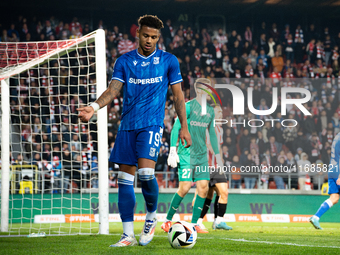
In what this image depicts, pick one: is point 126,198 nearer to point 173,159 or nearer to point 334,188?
point 173,159

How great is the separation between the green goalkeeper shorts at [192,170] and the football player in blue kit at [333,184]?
248 cm

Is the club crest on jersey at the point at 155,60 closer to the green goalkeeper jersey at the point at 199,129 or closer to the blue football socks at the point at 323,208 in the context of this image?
the green goalkeeper jersey at the point at 199,129

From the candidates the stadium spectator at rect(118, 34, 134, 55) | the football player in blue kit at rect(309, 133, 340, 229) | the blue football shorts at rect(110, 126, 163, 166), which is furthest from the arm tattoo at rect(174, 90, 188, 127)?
the stadium spectator at rect(118, 34, 134, 55)

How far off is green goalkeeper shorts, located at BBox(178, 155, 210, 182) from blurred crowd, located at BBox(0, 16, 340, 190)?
20.4ft

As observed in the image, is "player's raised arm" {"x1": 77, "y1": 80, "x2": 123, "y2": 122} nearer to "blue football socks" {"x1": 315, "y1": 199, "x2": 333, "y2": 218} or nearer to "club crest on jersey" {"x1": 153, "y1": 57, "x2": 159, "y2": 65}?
"club crest on jersey" {"x1": 153, "y1": 57, "x2": 159, "y2": 65}

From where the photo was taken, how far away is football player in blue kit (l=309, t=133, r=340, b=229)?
7.99 m

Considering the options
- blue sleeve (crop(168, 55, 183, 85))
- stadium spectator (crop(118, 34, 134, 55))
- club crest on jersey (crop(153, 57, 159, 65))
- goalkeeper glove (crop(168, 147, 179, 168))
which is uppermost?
stadium spectator (crop(118, 34, 134, 55))

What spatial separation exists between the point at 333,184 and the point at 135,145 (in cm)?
553

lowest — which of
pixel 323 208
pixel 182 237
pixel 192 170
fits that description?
pixel 323 208

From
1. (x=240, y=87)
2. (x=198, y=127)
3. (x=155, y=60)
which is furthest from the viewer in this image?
(x=240, y=87)

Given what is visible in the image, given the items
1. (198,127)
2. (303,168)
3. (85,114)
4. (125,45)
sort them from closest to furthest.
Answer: (85,114) < (198,127) < (303,168) < (125,45)

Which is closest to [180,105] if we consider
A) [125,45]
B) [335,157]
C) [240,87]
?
[335,157]

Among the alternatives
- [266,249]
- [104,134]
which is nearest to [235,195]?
[104,134]

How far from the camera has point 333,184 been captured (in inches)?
328
